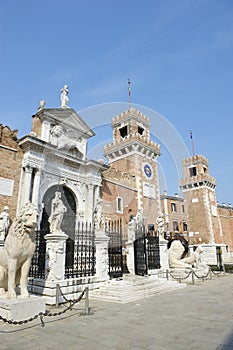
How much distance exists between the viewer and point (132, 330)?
444 centimetres

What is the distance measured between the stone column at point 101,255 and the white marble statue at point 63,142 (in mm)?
7419

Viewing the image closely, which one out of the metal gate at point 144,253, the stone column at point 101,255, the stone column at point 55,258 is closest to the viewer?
the stone column at point 55,258

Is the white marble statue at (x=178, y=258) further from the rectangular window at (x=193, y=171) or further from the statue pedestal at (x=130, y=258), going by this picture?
the rectangular window at (x=193, y=171)

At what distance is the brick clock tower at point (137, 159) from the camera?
2195cm

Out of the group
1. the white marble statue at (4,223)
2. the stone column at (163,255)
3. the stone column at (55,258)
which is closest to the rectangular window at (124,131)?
the stone column at (163,255)

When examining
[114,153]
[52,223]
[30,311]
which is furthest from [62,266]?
[114,153]

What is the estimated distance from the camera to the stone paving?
3758mm

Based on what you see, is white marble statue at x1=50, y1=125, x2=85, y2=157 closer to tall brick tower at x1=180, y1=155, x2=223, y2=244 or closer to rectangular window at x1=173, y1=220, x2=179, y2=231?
tall brick tower at x1=180, y1=155, x2=223, y2=244

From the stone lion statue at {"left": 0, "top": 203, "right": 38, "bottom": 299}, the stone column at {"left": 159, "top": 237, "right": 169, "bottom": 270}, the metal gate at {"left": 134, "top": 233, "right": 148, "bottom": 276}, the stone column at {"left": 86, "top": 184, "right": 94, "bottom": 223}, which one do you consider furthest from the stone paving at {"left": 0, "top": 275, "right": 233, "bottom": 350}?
the stone column at {"left": 86, "top": 184, "right": 94, "bottom": 223}

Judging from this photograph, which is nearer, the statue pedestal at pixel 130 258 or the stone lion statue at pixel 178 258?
the statue pedestal at pixel 130 258

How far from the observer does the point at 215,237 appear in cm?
3189

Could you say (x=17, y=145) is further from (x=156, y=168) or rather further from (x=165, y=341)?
(x=156, y=168)

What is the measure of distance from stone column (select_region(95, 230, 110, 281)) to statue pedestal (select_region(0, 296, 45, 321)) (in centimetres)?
358

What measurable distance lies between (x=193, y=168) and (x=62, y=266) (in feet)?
106
